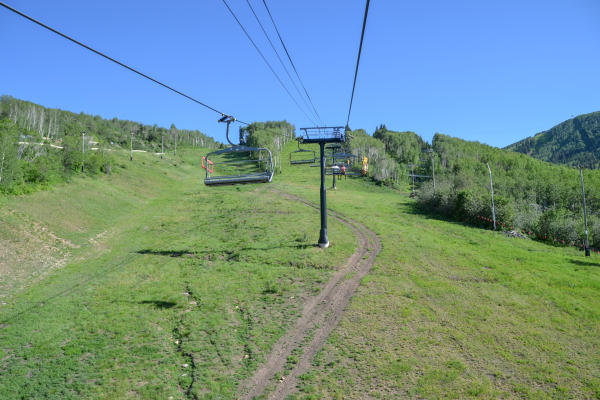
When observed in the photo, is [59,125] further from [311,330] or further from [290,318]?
[311,330]

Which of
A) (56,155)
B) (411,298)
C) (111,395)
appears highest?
(56,155)

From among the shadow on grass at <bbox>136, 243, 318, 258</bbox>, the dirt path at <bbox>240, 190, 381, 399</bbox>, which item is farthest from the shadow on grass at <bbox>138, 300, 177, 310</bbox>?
the shadow on grass at <bbox>136, 243, 318, 258</bbox>

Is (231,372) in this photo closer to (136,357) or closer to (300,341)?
(300,341)

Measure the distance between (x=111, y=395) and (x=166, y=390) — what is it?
2.09 m

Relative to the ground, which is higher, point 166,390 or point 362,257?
point 362,257

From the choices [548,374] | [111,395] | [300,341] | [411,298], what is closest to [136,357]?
[111,395]

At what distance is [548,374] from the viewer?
13984mm

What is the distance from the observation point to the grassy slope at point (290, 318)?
13.5m

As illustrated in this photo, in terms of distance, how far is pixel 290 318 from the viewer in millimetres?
18766

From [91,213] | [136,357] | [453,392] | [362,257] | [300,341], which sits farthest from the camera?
[91,213]

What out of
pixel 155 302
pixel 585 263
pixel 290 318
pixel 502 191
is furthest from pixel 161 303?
pixel 502 191

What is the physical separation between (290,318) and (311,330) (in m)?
→ 1.84

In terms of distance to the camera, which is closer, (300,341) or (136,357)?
(136,357)

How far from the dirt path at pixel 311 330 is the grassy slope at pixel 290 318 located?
583 mm
